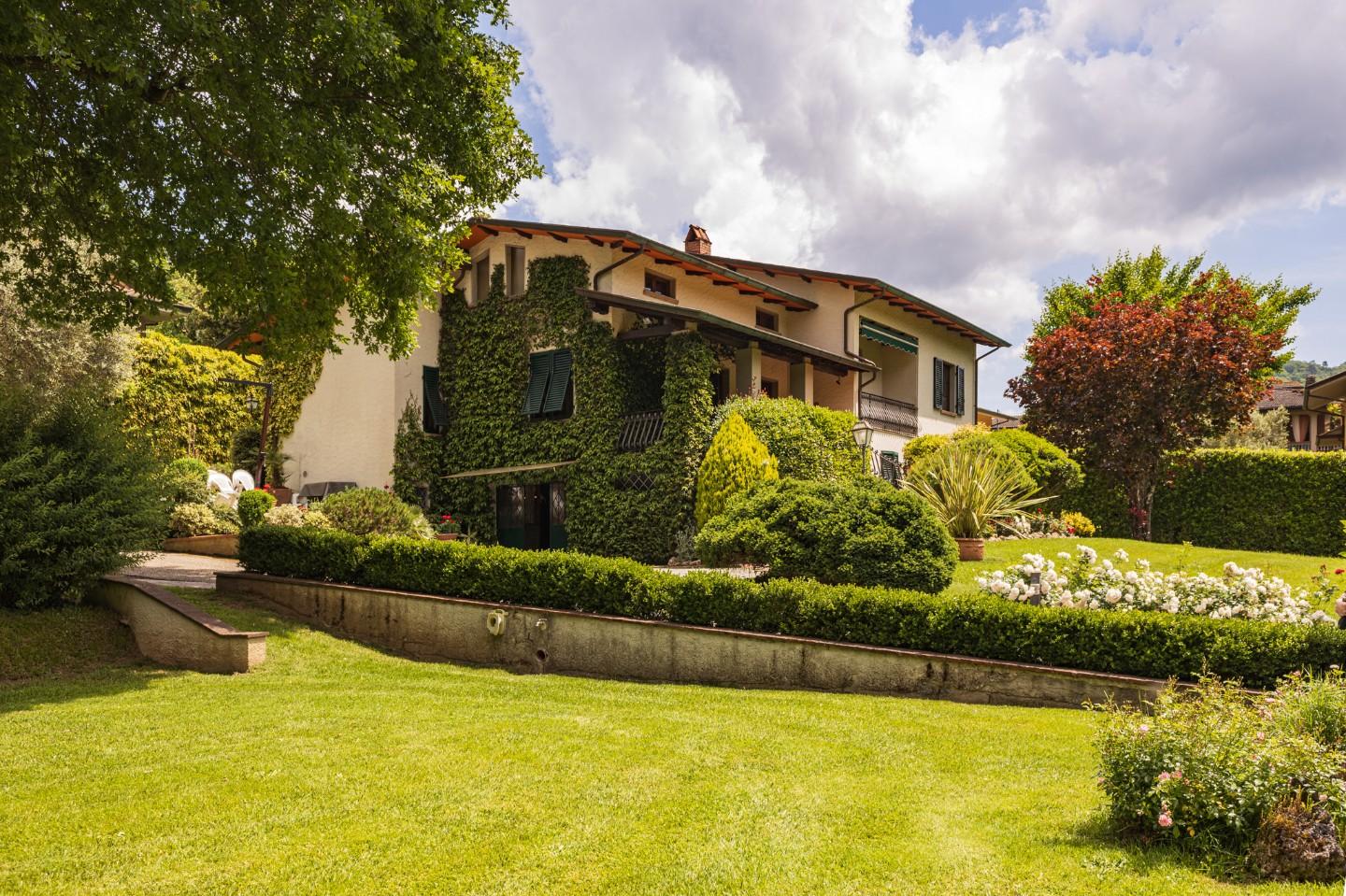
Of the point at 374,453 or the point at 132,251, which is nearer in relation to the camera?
the point at 132,251

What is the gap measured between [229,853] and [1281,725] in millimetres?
6085

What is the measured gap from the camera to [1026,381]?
2605 centimetres

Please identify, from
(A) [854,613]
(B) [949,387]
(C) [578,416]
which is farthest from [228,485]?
(B) [949,387]

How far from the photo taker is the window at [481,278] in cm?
2327

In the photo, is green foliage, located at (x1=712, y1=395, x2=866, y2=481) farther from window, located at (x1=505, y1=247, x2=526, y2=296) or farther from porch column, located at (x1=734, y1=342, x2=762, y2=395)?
window, located at (x1=505, y1=247, x2=526, y2=296)

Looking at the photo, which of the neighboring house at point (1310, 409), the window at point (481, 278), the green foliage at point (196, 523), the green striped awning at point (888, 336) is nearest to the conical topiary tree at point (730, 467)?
the window at point (481, 278)

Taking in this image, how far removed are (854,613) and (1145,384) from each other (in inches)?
692

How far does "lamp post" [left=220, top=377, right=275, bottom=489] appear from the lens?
912 inches

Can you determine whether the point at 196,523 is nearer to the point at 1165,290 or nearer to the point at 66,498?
the point at 66,498

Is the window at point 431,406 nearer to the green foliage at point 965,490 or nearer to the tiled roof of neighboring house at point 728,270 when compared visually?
the tiled roof of neighboring house at point 728,270

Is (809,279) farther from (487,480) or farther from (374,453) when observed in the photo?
(374,453)

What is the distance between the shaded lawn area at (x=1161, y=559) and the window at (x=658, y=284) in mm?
9949

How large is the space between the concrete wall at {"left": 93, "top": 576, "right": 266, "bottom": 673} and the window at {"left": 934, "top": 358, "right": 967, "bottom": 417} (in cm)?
2503

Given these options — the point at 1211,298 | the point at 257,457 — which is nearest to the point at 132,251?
the point at 257,457
